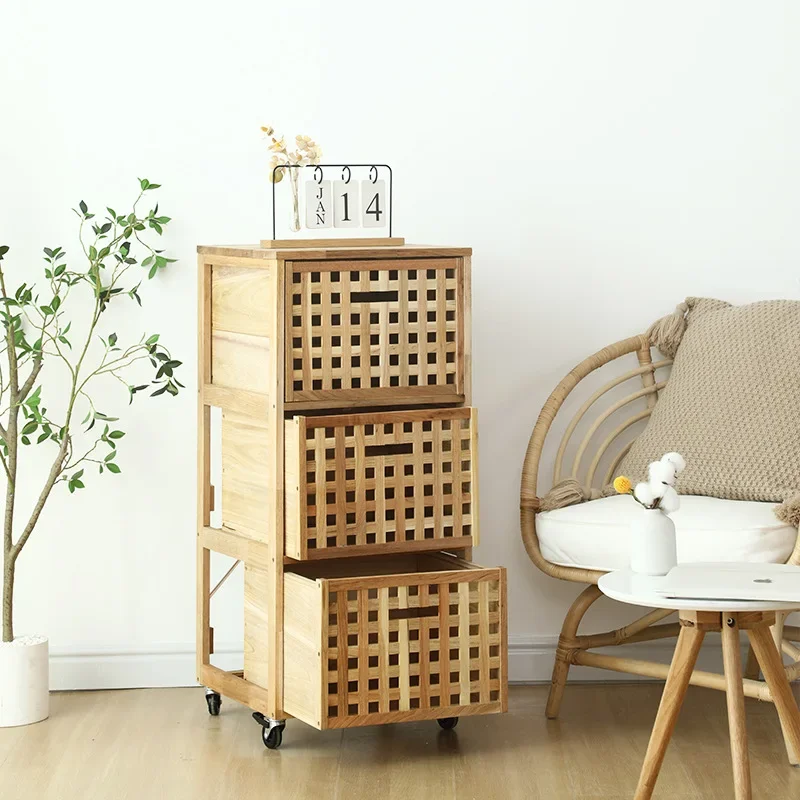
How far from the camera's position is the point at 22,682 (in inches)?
105

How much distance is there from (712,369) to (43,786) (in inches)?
61.0

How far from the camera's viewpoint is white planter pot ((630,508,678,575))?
2016 mm

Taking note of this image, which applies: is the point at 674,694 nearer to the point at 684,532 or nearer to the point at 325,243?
the point at 684,532

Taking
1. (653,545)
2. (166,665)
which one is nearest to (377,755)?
(166,665)

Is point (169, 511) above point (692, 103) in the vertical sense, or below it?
below

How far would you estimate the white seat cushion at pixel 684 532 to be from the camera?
2.39 metres

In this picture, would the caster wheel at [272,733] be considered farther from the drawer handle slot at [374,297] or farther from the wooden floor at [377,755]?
the drawer handle slot at [374,297]

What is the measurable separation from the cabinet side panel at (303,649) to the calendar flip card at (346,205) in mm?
679

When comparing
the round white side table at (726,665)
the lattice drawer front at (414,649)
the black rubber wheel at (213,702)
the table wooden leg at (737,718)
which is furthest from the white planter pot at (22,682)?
the table wooden leg at (737,718)

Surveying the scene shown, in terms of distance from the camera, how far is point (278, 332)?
236 centimetres

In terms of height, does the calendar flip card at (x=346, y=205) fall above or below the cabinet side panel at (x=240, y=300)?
above

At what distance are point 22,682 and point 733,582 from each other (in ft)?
4.93

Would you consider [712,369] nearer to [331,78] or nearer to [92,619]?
[331,78]

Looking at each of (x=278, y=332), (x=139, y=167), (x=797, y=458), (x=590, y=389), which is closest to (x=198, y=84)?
(x=139, y=167)
